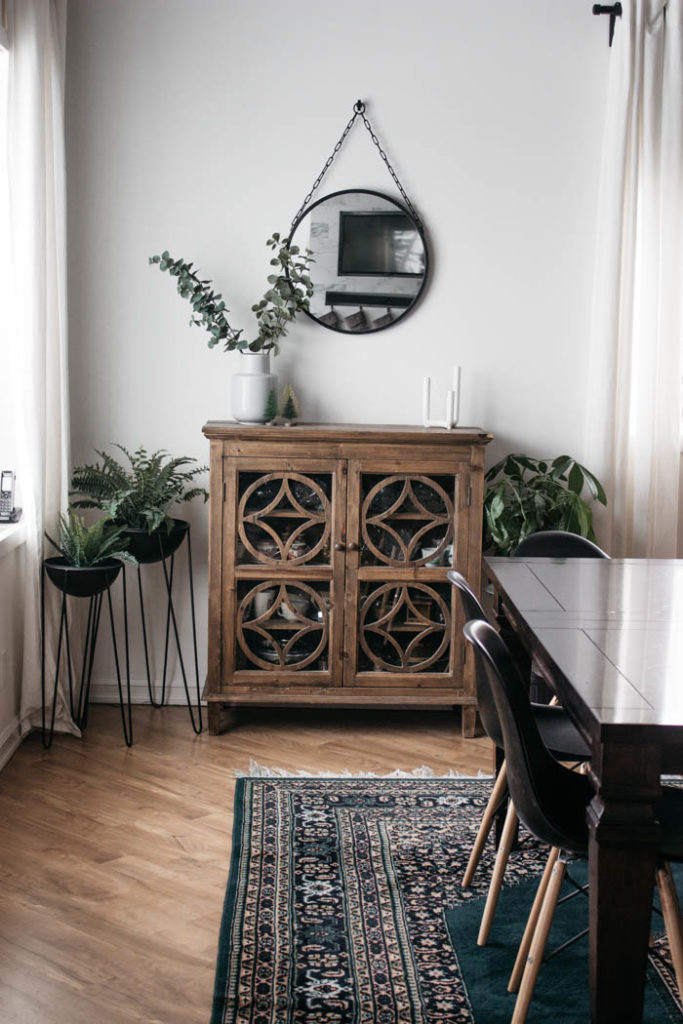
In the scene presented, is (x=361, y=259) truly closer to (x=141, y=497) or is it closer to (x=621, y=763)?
(x=141, y=497)

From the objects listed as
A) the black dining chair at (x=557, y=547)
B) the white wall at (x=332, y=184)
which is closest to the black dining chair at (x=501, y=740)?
the black dining chair at (x=557, y=547)

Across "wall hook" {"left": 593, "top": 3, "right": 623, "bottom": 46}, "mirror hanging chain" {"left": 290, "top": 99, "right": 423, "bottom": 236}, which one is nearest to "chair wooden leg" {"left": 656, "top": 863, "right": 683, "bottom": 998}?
"mirror hanging chain" {"left": 290, "top": 99, "right": 423, "bottom": 236}

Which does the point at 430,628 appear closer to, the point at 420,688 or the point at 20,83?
the point at 420,688

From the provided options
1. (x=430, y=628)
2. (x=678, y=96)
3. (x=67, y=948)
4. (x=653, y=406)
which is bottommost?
(x=67, y=948)

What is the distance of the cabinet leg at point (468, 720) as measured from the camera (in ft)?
13.0

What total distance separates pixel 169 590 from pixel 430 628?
3.33 ft

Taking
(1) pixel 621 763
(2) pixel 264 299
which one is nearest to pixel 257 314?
(2) pixel 264 299

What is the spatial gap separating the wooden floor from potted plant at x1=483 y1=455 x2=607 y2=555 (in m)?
0.81

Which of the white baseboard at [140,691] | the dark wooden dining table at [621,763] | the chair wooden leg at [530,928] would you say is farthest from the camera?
the white baseboard at [140,691]

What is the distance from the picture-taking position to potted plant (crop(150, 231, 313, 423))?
400 centimetres

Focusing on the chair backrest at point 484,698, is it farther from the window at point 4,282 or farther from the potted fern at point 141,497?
the window at point 4,282

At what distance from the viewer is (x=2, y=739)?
3.59 metres

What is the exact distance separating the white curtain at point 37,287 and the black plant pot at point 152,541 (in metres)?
0.30

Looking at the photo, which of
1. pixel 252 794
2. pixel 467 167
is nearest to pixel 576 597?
pixel 252 794
